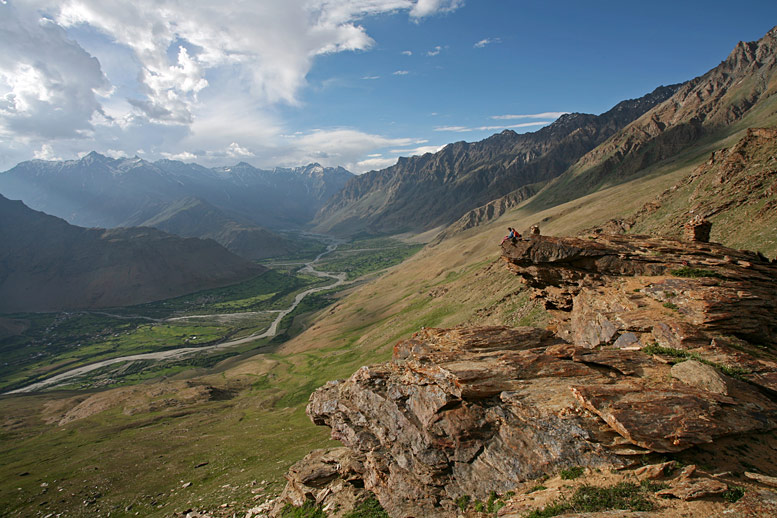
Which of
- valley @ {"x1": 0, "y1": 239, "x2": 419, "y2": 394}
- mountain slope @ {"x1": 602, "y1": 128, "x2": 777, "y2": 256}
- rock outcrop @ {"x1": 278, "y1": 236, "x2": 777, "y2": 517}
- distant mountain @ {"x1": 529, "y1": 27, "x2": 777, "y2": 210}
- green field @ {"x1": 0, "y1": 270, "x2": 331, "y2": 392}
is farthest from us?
distant mountain @ {"x1": 529, "y1": 27, "x2": 777, "y2": 210}

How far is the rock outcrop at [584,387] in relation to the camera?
14258mm

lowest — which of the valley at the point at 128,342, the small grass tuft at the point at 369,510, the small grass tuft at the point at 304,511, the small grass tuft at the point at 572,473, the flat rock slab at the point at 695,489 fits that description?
the valley at the point at 128,342

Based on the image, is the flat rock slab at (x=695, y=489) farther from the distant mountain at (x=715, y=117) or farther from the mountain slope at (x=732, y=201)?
the distant mountain at (x=715, y=117)

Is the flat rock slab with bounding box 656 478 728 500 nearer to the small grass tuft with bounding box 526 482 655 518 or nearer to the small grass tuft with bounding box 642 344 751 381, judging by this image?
the small grass tuft with bounding box 526 482 655 518

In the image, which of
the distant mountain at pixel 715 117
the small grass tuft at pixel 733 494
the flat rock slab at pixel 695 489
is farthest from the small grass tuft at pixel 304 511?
the distant mountain at pixel 715 117

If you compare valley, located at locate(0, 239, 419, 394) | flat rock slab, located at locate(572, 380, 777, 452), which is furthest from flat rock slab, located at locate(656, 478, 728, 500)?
valley, located at locate(0, 239, 419, 394)

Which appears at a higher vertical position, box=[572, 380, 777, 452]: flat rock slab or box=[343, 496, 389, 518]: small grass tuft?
box=[572, 380, 777, 452]: flat rock slab

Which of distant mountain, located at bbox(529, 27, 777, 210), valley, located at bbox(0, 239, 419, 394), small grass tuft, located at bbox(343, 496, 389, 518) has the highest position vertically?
distant mountain, located at bbox(529, 27, 777, 210)

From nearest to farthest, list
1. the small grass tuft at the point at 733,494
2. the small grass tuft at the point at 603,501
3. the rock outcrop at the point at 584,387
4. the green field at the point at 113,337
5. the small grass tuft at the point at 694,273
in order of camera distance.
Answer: the small grass tuft at the point at 733,494
the small grass tuft at the point at 603,501
the rock outcrop at the point at 584,387
the small grass tuft at the point at 694,273
the green field at the point at 113,337

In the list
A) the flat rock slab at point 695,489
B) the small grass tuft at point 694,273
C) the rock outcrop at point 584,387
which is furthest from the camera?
the small grass tuft at point 694,273

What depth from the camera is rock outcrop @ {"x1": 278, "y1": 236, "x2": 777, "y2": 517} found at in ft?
46.8

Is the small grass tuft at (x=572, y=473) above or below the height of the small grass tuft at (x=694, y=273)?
below

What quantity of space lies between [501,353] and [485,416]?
13.7 feet

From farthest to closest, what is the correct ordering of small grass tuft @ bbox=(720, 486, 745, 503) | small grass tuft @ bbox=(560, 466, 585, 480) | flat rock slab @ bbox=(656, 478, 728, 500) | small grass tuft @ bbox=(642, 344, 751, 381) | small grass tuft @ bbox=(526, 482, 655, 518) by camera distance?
1. small grass tuft @ bbox=(642, 344, 751, 381)
2. small grass tuft @ bbox=(560, 466, 585, 480)
3. small grass tuft @ bbox=(526, 482, 655, 518)
4. flat rock slab @ bbox=(656, 478, 728, 500)
5. small grass tuft @ bbox=(720, 486, 745, 503)
